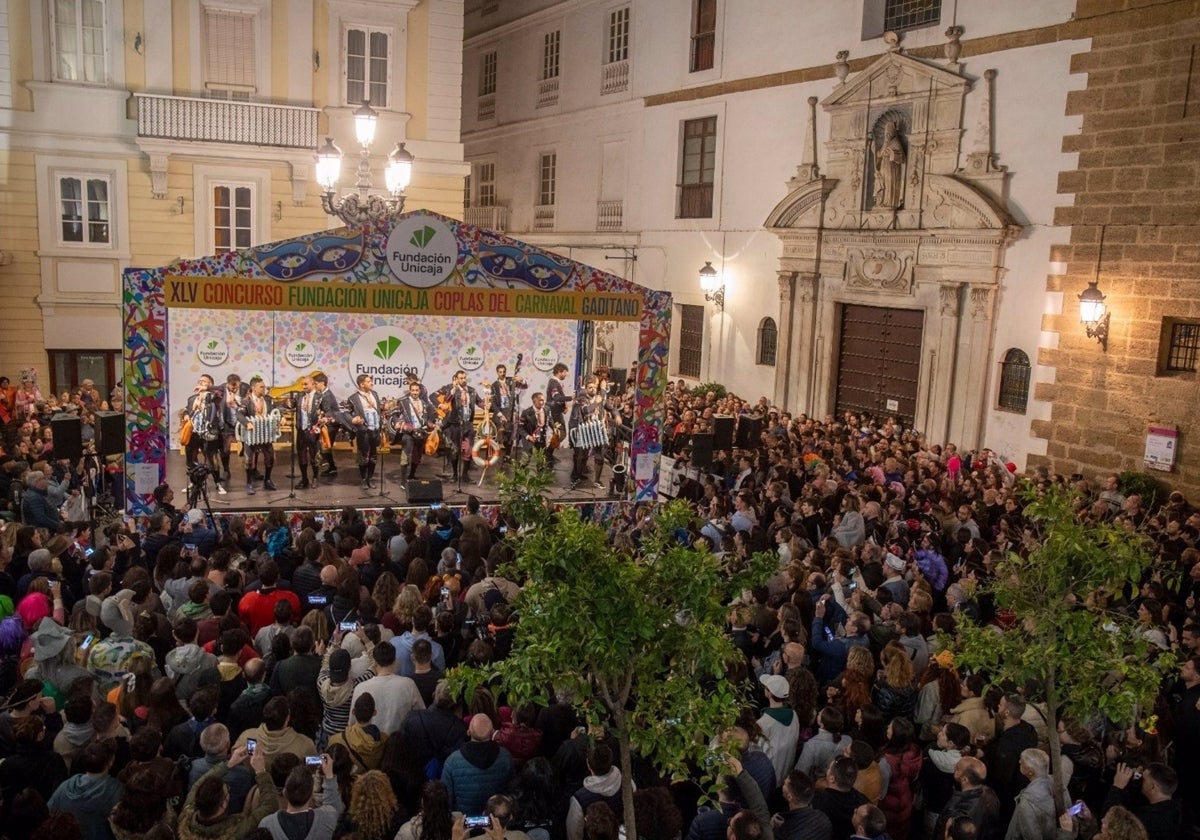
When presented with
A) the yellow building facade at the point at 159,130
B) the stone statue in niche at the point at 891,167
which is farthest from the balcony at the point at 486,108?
the stone statue in niche at the point at 891,167

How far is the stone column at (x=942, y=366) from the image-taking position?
53.6 feet

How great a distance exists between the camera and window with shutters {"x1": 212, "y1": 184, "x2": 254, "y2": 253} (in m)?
19.2

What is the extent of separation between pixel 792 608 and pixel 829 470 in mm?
6861

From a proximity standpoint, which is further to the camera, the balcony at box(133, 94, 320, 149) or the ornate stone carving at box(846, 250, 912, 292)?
the balcony at box(133, 94, 320, 149)

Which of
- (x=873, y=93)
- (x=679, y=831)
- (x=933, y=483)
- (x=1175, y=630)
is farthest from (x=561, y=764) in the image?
(x=873, y=93)

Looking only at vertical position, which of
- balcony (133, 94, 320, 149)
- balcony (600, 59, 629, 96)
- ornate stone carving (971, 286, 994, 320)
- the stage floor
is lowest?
the stage floor

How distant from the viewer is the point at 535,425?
14906 millimetres

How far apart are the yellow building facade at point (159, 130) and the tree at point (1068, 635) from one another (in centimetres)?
1671

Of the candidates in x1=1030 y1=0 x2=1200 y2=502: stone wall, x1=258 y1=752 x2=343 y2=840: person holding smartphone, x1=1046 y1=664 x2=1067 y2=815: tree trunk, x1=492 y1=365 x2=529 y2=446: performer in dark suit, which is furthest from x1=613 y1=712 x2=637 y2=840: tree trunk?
x1=1030 y1=0 x2=1200 y2=502: stone wall

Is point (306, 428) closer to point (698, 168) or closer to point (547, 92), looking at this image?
point (698, 168)

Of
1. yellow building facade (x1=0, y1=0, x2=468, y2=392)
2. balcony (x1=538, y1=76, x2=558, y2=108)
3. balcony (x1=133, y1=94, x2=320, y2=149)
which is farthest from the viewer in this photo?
balcony (x1=538, y1=76, x2=558, y2=108)

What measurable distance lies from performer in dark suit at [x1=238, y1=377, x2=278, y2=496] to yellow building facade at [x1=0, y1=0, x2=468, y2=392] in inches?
265

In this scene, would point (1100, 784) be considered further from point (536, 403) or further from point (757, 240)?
point (757, 240)

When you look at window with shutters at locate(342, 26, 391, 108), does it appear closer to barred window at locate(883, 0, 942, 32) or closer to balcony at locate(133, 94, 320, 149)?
balcony at locate(133, 94, 320, 149)
